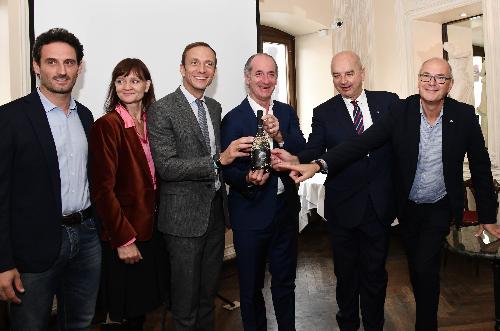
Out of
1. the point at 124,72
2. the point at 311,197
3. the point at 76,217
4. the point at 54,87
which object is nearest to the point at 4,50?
the point at 124,72

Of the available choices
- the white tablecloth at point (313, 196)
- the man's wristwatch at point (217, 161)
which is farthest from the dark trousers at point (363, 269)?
the white tablecloth at point (313, 196)

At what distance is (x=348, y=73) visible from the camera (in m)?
2.43

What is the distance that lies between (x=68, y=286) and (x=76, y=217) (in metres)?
0.33

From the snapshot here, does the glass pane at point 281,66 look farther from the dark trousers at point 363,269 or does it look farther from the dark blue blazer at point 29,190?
the dark blue blazer at point 29,190

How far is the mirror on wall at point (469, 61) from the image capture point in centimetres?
515

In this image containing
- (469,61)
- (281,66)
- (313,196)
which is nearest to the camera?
(313,196)

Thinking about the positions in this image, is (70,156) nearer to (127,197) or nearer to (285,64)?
(127,197)

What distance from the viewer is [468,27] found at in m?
5.31

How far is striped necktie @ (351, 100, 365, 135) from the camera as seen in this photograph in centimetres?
248

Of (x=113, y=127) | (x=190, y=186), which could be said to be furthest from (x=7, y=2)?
(x=190, y=186)

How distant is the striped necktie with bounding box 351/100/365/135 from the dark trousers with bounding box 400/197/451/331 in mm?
469

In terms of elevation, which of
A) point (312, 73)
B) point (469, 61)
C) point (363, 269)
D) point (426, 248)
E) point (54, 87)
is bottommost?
point (363, 269)

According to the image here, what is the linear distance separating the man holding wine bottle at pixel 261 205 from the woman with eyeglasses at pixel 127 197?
413mm

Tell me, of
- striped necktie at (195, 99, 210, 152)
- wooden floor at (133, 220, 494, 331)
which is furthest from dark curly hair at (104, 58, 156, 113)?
wooden floor at (133, 220, 494, 331)
